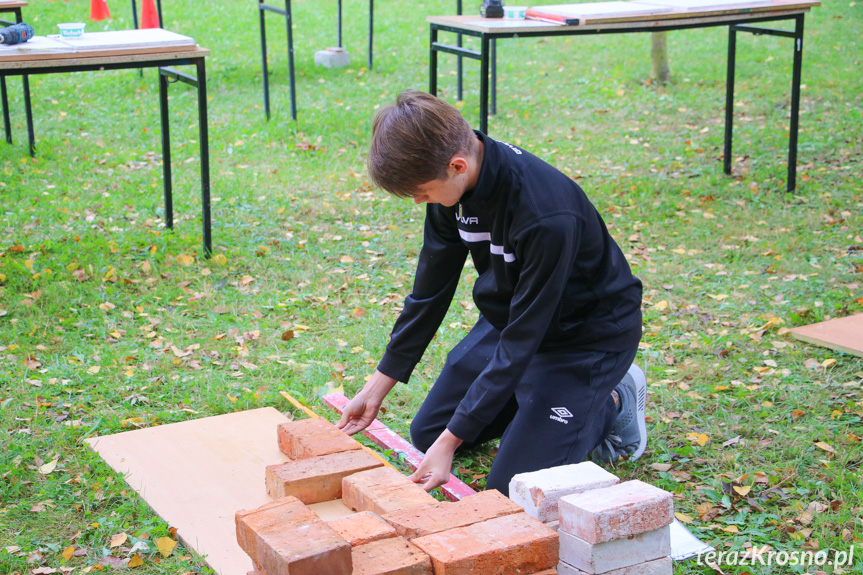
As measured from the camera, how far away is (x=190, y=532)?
2520mm

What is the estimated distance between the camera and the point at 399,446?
10.1 ft

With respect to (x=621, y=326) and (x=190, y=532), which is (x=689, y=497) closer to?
(x=621, y=326)

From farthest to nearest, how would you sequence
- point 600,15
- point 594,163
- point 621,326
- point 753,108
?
1. point 753,108
2. point 594,163
3. point 600,15
4. point 621,326

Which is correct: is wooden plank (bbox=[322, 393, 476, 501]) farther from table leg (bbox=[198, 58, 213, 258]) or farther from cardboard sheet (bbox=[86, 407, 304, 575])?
table leg (bbox=[198, 58, 213, 258])

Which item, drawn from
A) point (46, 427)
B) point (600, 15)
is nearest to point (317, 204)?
point (600, 15)

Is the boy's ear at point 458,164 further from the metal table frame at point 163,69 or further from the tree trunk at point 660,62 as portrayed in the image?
the tree trunk at point 660,62

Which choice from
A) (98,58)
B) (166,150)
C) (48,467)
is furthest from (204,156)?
(48,467)

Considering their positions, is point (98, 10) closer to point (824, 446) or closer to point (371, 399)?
point (371, 399)

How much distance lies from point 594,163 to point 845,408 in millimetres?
3933

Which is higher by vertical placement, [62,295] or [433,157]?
[433,157]

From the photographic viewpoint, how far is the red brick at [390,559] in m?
1.84

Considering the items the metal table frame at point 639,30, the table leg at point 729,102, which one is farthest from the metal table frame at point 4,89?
the table leg at point 729,102

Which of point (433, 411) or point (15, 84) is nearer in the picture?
point (433, 411)

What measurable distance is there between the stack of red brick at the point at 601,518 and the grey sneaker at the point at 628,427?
0.81 metres
